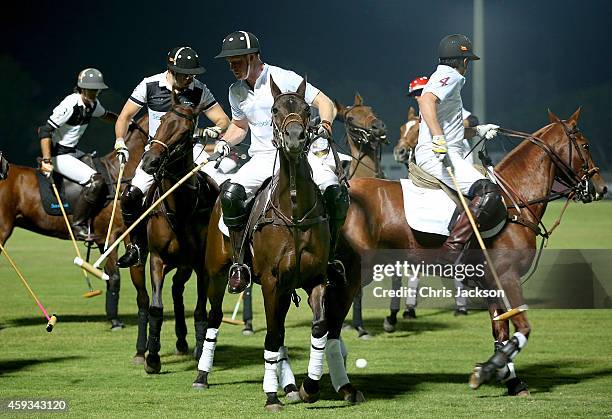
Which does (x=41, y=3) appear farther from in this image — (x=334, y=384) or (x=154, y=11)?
(x=334, y=384)

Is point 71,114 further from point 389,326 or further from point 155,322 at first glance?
point 389,326

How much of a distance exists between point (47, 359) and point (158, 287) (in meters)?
1.58

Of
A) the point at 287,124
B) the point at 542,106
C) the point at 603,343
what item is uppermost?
the point at 542,106

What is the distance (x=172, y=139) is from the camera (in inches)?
342

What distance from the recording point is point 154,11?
3419 cm

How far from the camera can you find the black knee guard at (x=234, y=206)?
777 cm

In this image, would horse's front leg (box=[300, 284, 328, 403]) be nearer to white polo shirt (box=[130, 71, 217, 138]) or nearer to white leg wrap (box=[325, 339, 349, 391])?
white leg wrap (box=[325, 339, 349, 391])

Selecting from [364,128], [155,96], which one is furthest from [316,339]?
[364,128]

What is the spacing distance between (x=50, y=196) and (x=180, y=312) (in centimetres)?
338

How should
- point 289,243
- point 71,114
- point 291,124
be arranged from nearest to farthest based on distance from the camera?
1. point 291,124
2. point 289,243
3. point 71,114

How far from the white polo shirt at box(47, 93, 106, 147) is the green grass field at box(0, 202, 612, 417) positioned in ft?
7.18

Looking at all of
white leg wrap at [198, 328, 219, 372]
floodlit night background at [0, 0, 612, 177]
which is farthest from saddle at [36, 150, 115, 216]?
floodlit night background at [0, 0, 612, 177]

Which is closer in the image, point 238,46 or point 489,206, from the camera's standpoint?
point 238,46

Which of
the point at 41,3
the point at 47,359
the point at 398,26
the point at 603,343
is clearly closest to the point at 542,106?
the point at 398,26
